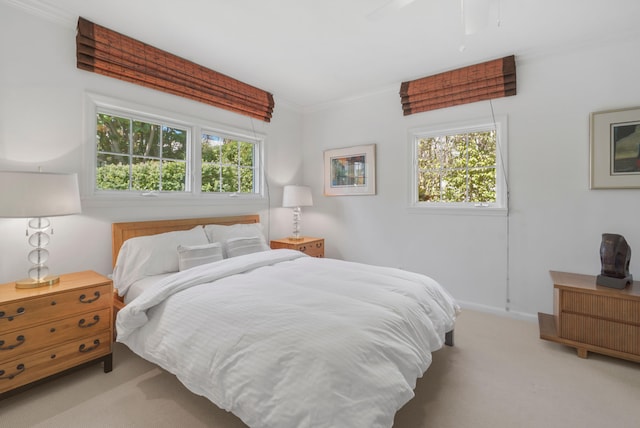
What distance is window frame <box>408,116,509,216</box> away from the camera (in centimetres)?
305

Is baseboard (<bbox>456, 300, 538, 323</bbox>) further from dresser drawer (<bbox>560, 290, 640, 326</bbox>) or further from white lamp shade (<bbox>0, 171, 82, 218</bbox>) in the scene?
white lamp shade (<bbox>0, 171, 82, 218</bbox>)

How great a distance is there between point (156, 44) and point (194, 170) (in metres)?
1.20

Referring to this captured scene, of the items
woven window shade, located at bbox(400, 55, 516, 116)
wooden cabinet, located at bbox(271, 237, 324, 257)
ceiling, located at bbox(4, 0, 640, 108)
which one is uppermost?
ceiling, located at bbox(4, 0, 640, 108)

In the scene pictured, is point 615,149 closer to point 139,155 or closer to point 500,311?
point 500,311

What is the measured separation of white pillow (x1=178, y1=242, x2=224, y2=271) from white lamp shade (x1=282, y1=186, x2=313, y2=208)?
1413 mm

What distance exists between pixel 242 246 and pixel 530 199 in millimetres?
2838

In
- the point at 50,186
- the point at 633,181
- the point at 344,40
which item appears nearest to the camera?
the point at 50,186


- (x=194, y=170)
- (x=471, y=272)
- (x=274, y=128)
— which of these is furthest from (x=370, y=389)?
(x=274, y=128)

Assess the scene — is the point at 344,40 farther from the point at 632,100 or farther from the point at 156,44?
the point at 632,100

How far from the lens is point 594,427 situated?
157cm

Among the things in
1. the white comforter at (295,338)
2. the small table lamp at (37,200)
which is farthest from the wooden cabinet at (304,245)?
the small table lamp at (37,200)

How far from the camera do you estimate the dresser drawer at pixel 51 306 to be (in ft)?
5.55

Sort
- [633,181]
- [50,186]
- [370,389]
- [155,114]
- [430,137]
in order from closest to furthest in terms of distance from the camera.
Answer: [370,389], [50,186], [633,181], [155,114], [430,137]

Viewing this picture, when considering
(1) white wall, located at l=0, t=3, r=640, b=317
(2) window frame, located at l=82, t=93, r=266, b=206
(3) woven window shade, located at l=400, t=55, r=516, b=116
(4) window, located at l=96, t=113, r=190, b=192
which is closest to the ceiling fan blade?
(3) woven window shade, located at l=400, t=55, r=516, b=116
